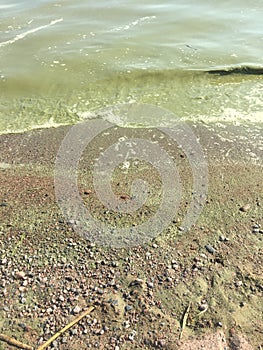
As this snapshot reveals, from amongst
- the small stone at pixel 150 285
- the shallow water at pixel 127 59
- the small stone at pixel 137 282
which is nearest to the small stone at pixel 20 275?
the small stone at pixel 137 282

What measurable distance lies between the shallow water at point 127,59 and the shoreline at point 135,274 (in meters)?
1.95

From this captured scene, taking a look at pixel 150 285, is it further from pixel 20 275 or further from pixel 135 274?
pixel 20 275

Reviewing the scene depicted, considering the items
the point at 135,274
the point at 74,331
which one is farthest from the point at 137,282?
the point at 74,331

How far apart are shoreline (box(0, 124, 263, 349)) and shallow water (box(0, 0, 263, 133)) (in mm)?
1954

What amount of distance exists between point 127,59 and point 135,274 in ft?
17.1

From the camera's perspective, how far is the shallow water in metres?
6.14

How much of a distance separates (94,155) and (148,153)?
693mm

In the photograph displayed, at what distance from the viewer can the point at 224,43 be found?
26.3 feet

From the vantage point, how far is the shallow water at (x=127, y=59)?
20.1 feet

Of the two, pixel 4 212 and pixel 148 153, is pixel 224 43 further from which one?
pixel 4 212

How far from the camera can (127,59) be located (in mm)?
7590

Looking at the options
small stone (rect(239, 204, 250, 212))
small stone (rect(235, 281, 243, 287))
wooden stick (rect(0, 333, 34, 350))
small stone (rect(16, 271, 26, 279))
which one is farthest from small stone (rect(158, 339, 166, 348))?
small stone (rect(239, 204, 250, 212))

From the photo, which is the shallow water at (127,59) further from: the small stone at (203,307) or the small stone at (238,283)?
the small stone at (203,307)

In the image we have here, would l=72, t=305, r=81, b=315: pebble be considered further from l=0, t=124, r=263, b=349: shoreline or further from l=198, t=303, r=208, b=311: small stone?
l=198, t=303, r=208, b=311: small stone
